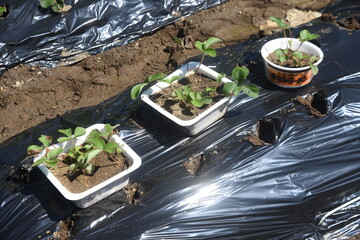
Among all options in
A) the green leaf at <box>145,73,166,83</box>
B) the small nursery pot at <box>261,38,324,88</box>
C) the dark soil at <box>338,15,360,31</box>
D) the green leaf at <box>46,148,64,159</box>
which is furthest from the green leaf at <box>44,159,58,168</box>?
the dark soil at <box>338,15,360,31</box>

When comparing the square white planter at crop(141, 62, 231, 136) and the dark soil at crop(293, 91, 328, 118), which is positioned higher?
the square white planter at crop(141, 62, 231, 136)

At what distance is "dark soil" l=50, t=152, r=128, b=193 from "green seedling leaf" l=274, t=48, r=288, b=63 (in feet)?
3.95

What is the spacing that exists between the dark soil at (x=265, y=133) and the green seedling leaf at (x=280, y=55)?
1.34 ft

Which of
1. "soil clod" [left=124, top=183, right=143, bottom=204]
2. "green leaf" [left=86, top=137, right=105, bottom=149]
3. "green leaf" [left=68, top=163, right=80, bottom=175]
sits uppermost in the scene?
"green leaf" [left=86, top=137, right=105, bottom=149]

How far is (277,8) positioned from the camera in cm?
375

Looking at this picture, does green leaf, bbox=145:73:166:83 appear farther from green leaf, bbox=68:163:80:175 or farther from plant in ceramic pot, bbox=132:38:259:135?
green leaf, bbox=68:163:80:175

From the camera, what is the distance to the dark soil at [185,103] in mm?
2268

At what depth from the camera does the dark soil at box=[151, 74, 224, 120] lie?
2268mm

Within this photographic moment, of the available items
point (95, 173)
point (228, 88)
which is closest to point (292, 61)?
point (228, 88)

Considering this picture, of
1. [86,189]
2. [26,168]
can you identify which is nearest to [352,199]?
[86,189]

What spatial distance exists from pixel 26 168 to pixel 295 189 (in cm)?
151

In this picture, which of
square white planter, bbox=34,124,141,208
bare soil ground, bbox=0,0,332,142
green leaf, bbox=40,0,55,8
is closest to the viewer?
square white planter, bbox=34,124,141,208

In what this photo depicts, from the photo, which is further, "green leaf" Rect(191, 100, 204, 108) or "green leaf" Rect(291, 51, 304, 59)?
"green leaf" Rect(291, 51, 304, 59)

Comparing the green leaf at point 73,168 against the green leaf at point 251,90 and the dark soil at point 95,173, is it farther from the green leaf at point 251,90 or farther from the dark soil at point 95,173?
the green leaf at point 251,90
